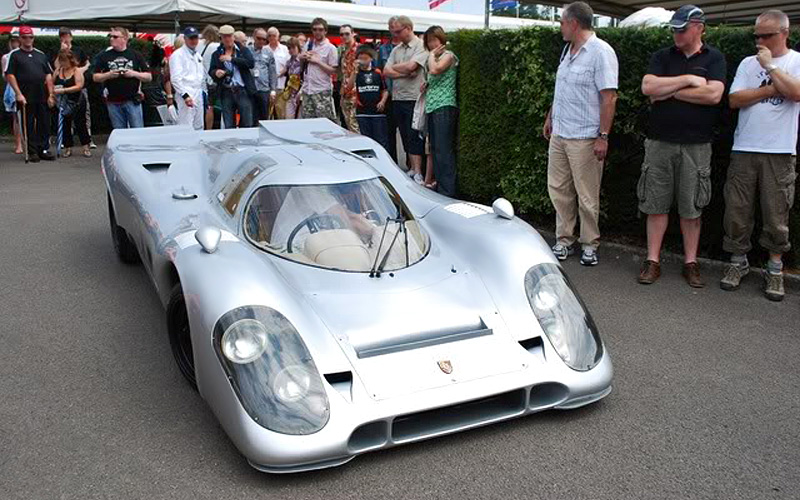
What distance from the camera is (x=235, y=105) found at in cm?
1053

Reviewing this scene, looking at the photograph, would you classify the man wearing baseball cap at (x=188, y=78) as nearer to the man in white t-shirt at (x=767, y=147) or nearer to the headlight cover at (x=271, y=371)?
the man in white t-shirt at (x=767, y=147)

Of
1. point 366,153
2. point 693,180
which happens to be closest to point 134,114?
point 366,153

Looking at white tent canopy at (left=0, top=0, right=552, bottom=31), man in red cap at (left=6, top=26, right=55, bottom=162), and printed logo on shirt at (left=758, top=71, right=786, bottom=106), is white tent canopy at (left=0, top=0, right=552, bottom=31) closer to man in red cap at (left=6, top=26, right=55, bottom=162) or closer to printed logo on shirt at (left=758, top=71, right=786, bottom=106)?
man in red cap at (left=6, top=26, right=55, bottom=162)

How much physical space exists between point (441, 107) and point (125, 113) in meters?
5.21

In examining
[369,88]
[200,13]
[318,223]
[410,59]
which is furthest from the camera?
[200,13]

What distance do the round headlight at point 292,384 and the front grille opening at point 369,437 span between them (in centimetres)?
27

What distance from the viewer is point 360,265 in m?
3.87

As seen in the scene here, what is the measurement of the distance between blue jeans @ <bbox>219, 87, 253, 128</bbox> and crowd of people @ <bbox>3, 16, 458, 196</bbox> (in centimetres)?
1

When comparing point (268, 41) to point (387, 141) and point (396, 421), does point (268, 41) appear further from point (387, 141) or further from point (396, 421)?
point (396, 421)

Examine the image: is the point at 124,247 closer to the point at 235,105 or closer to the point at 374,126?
the point at 374,126

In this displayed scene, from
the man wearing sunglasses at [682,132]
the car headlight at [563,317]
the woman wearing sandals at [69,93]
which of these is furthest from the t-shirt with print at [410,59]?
the woman wearing sandals at [69,93]

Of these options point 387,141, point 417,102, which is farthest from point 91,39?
point 417,102

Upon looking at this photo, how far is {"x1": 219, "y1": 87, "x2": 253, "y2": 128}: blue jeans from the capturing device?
10391 mm

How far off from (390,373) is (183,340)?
4.10 ft
